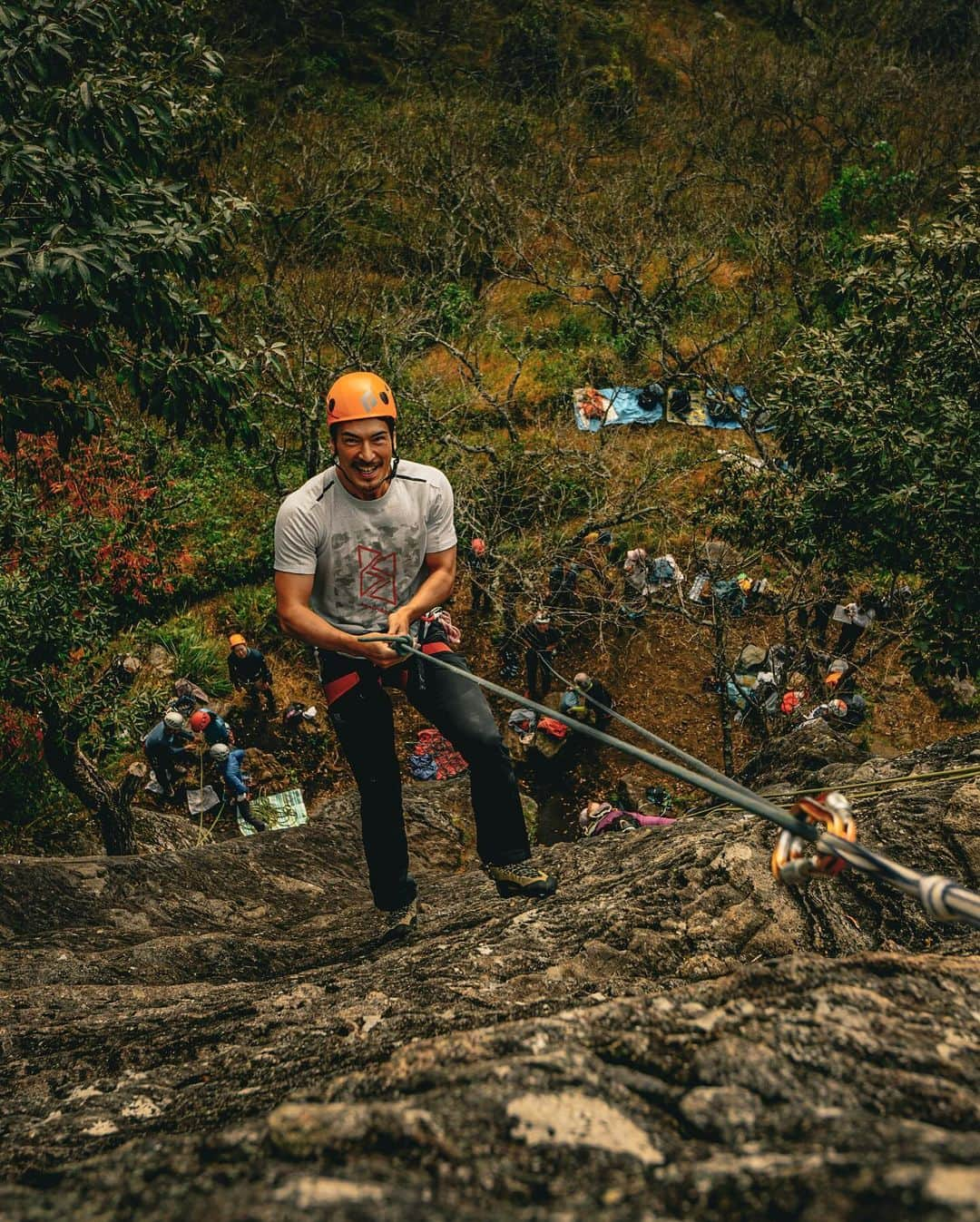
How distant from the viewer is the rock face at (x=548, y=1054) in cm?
144

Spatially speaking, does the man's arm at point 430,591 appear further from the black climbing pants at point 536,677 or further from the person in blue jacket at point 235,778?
the black climbing pants at point 536,677

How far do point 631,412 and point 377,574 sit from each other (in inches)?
579

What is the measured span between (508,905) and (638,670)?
10447 mm

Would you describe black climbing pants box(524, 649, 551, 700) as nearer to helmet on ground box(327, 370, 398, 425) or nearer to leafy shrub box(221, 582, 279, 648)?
leafy shrub box(221, 582, 279, 648)

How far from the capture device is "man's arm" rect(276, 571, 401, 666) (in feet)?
12.1

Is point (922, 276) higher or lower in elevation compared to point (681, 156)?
lower

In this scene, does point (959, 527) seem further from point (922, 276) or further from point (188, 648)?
point (188, 648)

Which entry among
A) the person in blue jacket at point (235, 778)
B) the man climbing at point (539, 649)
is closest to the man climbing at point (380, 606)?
the person in blue jacket at point (235, 778)

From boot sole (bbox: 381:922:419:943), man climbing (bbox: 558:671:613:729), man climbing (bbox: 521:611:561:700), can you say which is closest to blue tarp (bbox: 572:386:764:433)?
man climbing (bbox: 521:611:561:700)

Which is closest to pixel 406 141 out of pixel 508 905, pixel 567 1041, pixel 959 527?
pixel 959 527

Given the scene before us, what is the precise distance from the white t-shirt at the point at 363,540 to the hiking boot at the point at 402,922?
130cm

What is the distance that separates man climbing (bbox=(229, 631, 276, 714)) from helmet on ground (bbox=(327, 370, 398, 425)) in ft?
33.2

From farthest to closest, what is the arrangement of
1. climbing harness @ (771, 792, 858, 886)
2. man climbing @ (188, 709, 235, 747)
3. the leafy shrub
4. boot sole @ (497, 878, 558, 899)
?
the leafy shrub < man climbing @ (188, 709, 235, 747) < boot sole @ (497, 878, 558, 899) < climbing harness @ (771, 792, 858, 886)

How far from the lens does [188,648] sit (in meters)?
13.5
